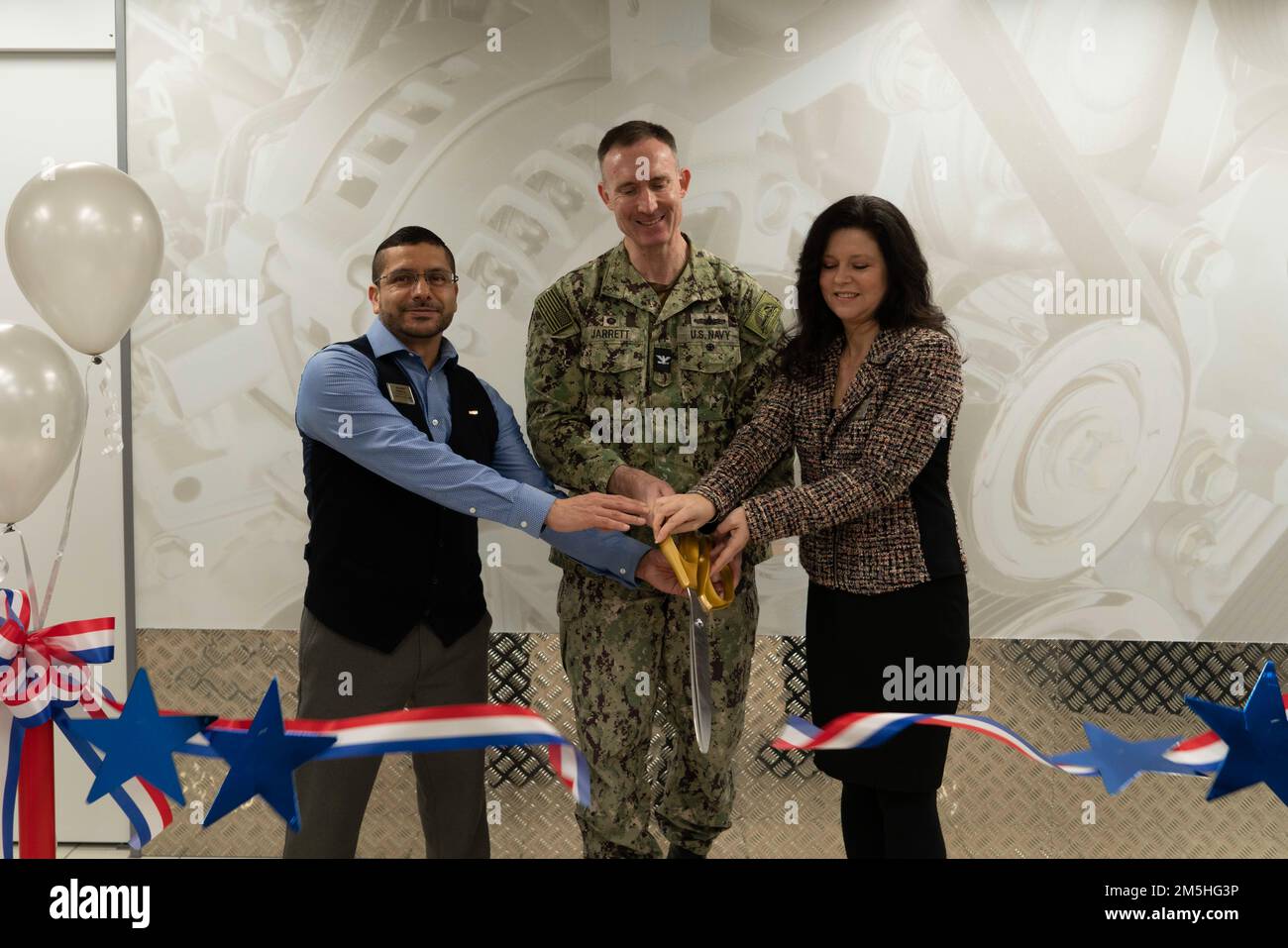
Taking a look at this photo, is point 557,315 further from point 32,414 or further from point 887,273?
point 32,414

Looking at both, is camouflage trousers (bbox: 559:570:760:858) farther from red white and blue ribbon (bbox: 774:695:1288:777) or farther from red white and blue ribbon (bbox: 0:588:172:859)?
red white and blue ribbon (bbox: 0:588:172:859)

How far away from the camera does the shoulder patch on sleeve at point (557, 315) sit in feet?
9.40

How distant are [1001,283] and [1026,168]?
0.37 meters

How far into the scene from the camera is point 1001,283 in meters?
3.50

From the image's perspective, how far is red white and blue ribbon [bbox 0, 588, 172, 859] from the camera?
2.33 meters

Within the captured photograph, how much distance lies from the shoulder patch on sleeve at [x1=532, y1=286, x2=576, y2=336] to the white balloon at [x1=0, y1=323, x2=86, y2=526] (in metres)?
1.14

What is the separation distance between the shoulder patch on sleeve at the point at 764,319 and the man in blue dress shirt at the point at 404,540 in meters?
0.59

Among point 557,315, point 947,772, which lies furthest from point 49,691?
point 947,772

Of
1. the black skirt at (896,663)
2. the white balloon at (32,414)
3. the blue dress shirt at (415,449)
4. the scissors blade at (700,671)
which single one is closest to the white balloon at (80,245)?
the white balloon at (32,414)

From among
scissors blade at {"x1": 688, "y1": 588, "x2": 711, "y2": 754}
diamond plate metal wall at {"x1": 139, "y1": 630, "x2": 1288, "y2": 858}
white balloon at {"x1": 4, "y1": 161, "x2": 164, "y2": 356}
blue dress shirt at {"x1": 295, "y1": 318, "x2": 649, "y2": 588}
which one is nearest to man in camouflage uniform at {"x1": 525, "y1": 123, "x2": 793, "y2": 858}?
blue dress shirt at {"x1": 295, "y1": 318, "x2": 649, "y2": 588}

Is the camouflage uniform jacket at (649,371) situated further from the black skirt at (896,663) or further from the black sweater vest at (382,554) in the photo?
the black skirt at (896,663)
